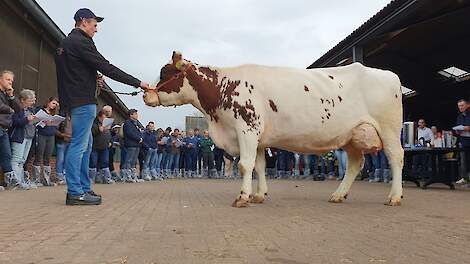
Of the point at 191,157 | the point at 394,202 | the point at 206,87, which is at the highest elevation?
the point at 206,87

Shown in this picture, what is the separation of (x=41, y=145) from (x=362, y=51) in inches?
429

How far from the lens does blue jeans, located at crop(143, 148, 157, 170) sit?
56.3 feet

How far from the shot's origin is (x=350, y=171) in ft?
25.8

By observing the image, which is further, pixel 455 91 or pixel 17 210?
pixel 455 91

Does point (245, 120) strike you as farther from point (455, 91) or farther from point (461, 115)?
point (455, 91)

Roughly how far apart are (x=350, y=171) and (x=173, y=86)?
3184 mm

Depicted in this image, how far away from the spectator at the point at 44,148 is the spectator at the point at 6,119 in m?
1.34

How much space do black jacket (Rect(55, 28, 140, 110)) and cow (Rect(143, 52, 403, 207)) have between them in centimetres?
104

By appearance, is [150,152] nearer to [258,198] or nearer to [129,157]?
[129,157]

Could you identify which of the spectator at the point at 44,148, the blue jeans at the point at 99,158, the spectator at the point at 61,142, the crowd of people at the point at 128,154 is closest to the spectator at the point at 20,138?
the crowd of people at the point at 128,154

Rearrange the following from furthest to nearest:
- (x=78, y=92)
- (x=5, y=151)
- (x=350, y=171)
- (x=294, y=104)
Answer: (x=5, y=151) → (x=350, y=171) → (x=294, y=104) → (x=78, y=92)

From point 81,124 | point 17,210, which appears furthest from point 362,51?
point 17,210

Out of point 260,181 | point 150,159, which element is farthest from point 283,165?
point 260,181

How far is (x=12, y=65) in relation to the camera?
12172 mm
